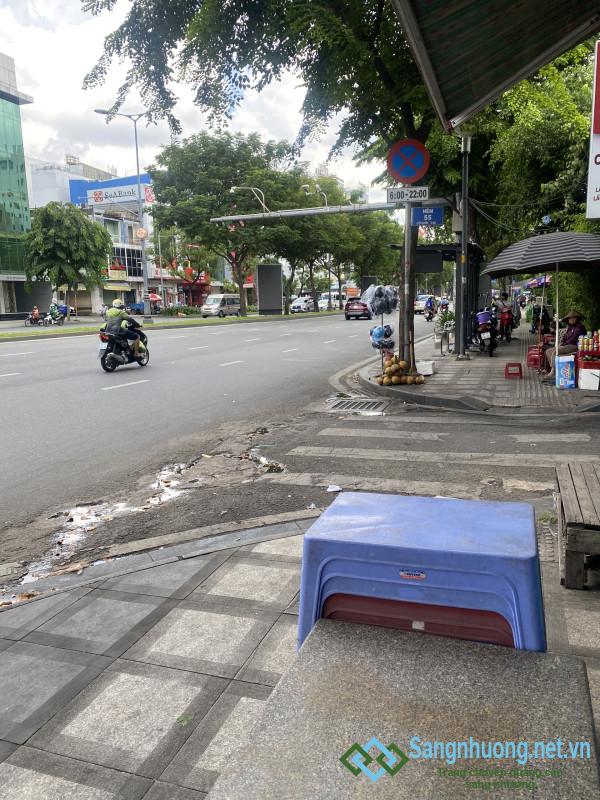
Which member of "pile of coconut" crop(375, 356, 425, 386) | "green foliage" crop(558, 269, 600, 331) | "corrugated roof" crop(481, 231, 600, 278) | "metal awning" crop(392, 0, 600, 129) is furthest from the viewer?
"green foliage" crop(558, 269, 600, 331)

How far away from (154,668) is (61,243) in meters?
43.7

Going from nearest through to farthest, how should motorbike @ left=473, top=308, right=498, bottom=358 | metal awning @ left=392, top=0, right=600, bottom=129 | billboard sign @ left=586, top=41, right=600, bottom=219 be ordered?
1. metal awning @ left=392, top=0, right=600, bottom=129
2. billboard sign @ left=586, top=41, right=600, bottom=219
3. motorbike @ left=473, top=308, right=498, bottom=358

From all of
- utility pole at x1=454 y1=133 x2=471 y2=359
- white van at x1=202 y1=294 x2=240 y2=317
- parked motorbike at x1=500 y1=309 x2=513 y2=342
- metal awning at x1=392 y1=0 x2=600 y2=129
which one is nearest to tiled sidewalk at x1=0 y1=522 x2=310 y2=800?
metal awning at x1=392 y1=0 x2=600 y2=129

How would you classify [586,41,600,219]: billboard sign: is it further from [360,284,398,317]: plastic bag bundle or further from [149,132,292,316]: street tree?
[149,132,292,316]: street tree

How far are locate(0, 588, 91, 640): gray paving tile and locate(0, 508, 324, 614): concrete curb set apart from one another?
0.05 m

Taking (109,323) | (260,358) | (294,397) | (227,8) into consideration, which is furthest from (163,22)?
(260,358)

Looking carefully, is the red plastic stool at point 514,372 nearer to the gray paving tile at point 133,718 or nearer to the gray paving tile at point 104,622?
the gray paving tile at point 104,622

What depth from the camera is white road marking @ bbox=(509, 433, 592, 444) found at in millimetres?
7387

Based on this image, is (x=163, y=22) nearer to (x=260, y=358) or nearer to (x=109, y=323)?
(x=109, y=323)

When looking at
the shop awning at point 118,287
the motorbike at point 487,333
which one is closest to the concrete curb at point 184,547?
the motorbike at point 487,333

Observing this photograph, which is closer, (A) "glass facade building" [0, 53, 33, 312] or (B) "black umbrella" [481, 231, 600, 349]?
(B) "black umbrella" [481, 231, 600, 349]

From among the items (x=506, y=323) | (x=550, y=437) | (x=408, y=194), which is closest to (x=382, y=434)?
(x=550, y=437)

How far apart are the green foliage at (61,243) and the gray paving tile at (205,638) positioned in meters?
43.0

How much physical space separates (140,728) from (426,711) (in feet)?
4.85
